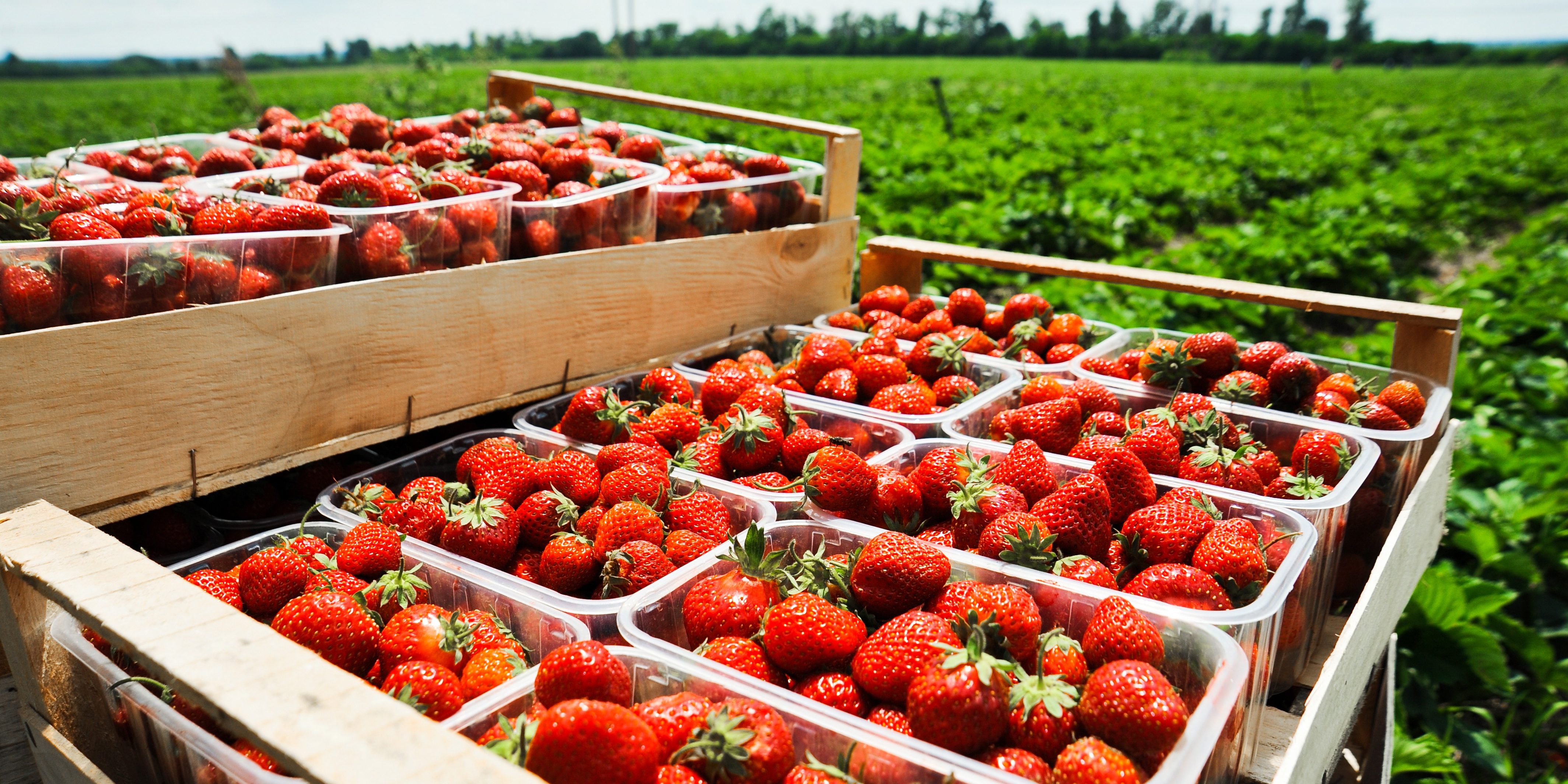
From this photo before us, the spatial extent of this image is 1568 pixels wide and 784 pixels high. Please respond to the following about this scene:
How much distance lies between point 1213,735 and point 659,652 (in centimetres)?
67

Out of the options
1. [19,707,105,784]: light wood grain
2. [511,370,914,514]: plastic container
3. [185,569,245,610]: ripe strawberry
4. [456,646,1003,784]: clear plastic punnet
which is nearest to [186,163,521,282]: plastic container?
[511,370,914,514]: plastic container

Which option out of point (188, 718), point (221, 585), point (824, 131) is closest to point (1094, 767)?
point (188, 718)

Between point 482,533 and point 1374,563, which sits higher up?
point 482,533

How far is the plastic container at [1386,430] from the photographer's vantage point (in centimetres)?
196

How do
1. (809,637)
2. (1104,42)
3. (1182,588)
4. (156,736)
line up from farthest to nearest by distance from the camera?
(1104,42) < (1182,588) < (809,637) < (156,736)

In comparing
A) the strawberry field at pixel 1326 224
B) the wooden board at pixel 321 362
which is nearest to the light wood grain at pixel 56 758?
the wooden board at pixel 321 362

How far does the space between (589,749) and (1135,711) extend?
0.60 metres

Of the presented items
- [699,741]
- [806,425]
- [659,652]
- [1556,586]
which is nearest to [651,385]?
[806,425]

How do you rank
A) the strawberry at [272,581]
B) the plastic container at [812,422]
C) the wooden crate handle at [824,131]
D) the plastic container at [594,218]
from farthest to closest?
1. the wooden crate handle at [824,131]
2. the plastic container at [594,218]
3. the plastic container at [812,422]
4. the strawberry at [272,581]

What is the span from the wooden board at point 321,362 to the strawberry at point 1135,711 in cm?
142

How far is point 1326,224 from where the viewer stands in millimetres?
7637

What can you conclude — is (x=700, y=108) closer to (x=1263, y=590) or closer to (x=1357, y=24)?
(x=1263, y=590)

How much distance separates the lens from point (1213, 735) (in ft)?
3.69

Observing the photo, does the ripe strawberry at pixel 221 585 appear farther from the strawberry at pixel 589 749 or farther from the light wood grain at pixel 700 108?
the light wood grain at pixel 700 108
